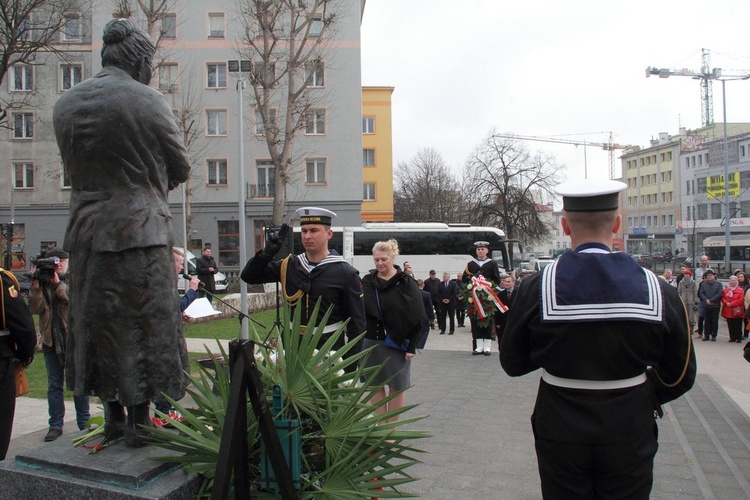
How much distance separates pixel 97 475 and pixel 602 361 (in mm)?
2308

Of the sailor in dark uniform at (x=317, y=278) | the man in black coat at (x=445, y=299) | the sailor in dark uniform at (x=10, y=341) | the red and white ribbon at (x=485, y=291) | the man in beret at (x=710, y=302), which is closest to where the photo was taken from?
the sailor in dark uniform at (x=10, y=341)

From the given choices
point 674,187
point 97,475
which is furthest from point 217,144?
point 674,187

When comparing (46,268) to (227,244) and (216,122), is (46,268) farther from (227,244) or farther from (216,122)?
(216,122)

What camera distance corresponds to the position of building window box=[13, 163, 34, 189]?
137 feet

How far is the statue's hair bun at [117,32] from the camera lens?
11.5 feet

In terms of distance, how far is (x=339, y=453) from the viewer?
3150 mm

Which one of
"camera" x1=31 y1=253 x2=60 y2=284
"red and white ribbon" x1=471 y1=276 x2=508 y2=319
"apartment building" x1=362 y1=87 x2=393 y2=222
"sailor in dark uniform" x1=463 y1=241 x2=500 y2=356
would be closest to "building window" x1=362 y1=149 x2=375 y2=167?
"apartment building" x1=362 y1=87 x2=393 y2=222

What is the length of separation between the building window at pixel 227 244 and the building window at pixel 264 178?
8.37ft

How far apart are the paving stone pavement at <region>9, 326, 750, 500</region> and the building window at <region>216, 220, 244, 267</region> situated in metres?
31.2

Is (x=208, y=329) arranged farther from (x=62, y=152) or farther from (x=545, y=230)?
(x=545, y=230)

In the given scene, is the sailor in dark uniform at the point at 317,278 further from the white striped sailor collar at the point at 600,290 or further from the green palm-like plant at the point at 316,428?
the white striped sailor collar at the point at 600,290

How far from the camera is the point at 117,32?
3.48 m

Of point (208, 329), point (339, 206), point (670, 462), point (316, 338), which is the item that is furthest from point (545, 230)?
point (316, 338)

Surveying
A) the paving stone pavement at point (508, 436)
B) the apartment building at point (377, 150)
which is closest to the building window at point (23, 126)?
the apartment building at point (377, 150)
